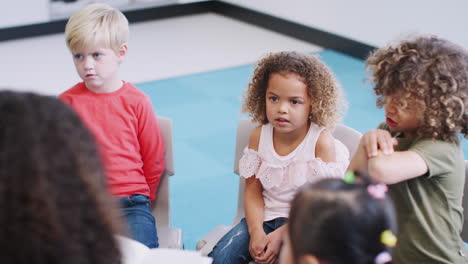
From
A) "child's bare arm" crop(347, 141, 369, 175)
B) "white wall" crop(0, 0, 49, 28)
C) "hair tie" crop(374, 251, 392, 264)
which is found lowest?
"white wall" crop(0, 0, 49, 28)

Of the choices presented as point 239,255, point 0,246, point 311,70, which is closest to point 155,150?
point 239,255

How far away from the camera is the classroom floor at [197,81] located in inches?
137

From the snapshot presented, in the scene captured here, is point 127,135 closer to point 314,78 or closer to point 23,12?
point 314,78

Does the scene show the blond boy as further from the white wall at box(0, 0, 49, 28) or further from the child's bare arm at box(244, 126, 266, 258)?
the white wall at box(0, 0, 49, 28)

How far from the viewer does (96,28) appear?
2250 millimetres

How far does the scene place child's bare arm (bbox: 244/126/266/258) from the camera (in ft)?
6.75

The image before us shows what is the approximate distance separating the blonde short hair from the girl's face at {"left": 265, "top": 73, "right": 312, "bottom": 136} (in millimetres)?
661

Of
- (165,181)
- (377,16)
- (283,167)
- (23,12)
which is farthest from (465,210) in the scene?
(23,12)

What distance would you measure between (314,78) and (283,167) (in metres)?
0.34

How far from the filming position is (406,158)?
5.39 ft

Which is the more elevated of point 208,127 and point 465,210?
point 465,210

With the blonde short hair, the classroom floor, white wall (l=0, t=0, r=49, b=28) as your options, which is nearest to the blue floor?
the classroom floor

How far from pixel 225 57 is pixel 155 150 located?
151 inches

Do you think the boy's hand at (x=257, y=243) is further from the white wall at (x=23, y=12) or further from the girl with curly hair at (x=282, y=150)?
the white wall at (x=23, y=12)
